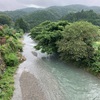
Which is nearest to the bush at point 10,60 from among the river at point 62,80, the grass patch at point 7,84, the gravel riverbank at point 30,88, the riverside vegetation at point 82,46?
the river at point 62,80

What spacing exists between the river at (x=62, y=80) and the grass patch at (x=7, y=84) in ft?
3.35

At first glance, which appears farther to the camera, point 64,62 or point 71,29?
point 64,62

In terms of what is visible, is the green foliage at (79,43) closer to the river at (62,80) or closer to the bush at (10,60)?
the river at (62,80)

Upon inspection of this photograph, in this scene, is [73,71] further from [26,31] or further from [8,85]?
[26,31]

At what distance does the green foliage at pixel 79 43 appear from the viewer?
27312 millimetres

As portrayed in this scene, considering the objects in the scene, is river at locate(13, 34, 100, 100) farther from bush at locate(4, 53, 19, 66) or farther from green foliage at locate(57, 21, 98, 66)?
Result: green foliage at locate(57, 21, 98, 66)

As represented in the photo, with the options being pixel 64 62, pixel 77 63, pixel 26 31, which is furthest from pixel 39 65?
pixel 26 31

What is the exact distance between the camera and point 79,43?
89.6 ft

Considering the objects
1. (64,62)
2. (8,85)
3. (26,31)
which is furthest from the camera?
(26,31)

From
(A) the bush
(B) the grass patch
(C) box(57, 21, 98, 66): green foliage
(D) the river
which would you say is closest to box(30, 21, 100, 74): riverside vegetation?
(C) box(57, 21, 98, 66): green foliage

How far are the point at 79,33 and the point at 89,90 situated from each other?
9984 mm

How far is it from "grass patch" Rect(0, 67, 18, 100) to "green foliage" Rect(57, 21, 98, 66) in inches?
327

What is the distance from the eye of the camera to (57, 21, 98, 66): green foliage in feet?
89.6

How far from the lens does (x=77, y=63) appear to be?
95.2 feet
